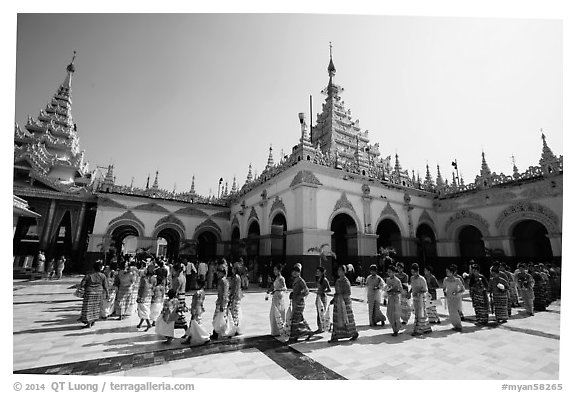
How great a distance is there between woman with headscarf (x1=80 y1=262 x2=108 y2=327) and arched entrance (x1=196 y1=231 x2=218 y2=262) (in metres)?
15.5

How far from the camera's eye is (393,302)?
630 cm

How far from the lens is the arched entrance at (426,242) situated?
18469 mm

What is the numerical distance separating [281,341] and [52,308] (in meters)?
7.48

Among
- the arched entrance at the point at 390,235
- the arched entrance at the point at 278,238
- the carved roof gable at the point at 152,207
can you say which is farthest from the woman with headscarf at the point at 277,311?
the carved roof gable at the point at 152,207

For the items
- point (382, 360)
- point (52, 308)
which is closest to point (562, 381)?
point (382, 360)

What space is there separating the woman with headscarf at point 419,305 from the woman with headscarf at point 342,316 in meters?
1.51

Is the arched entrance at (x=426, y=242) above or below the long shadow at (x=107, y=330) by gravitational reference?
above

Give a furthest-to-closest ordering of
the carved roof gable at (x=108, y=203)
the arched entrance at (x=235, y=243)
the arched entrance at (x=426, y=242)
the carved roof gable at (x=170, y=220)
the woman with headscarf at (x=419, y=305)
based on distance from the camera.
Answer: the carved roof gable at (x=170, y=220) → the arched entrance at (x=235, y=243) → the carved roof gable at (x=108, y=203) → the arched entrance at (x=426, y=242) → the woman with headscarf at (x=419, y=305)

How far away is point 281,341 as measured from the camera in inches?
216

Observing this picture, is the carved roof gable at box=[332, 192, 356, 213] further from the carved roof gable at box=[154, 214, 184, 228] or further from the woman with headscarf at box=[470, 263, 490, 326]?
the carved roof gable at box=[154, 214, 184, 228]

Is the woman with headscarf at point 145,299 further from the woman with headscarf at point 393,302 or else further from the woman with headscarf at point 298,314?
the woman with headscarf at point 393,302

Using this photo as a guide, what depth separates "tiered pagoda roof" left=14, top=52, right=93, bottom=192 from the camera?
2383cm

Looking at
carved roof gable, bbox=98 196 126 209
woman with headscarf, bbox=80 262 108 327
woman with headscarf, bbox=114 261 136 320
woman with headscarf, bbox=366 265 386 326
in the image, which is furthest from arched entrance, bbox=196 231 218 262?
woman with headscarf, bbox=366 265 386 326

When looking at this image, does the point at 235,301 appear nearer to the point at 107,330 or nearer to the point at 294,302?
the point at 294,302
